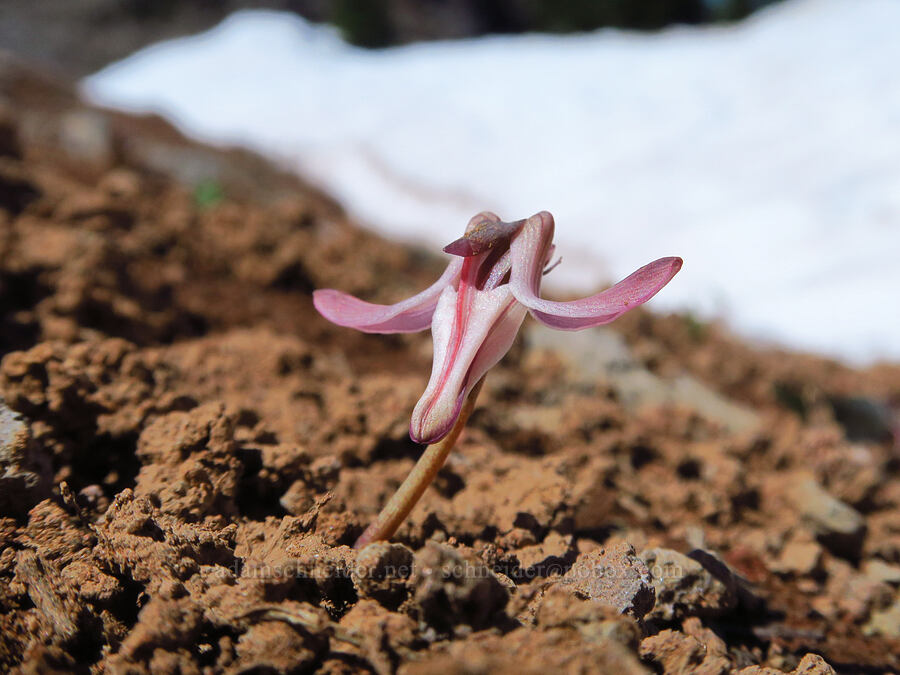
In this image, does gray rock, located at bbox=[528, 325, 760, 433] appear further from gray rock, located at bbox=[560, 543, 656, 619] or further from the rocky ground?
gray rock, located at bbox=[560, 543, 656, 619]

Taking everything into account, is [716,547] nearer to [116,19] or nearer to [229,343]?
[229,343]

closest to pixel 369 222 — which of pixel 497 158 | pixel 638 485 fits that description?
pixel 497 158

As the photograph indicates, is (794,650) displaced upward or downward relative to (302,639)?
downward

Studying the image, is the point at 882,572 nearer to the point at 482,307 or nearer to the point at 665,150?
the point at 482,307

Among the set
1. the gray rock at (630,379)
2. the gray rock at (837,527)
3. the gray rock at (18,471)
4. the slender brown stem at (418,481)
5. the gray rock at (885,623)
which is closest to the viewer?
the slender brown stem at (418,481)

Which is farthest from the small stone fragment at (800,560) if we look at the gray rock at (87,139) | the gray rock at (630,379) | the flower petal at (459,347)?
the gray rock at (87,139)

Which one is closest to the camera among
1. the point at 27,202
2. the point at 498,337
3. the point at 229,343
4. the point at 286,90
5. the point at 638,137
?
the point at 498,337

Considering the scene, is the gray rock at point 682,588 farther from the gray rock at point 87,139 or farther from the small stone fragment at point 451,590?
the gray rock at point 87,139
